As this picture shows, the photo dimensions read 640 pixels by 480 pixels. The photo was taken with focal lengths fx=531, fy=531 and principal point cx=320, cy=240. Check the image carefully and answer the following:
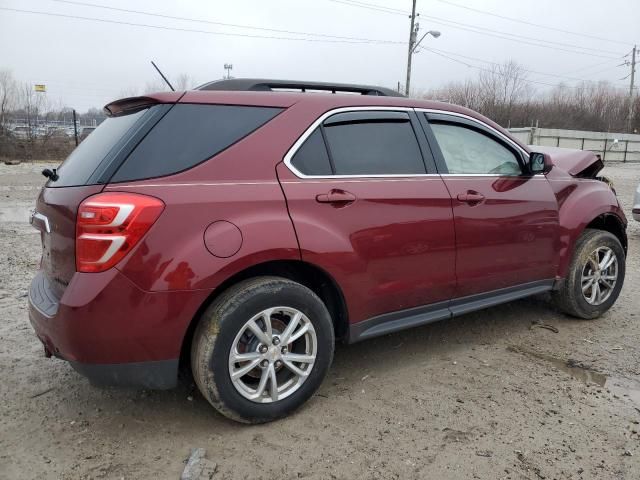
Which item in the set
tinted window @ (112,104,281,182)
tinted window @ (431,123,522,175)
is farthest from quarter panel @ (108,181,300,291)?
tinted window @ (431,123,522,175)

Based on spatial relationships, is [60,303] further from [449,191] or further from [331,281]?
[449,191]

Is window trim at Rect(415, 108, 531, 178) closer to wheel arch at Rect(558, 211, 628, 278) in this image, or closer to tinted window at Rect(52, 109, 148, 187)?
wheel arch at Rect(558, 211, 628, 278)

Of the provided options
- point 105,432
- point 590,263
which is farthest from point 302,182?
point 590,263

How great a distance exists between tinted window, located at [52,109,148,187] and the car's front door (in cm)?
187

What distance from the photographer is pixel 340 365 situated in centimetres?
363

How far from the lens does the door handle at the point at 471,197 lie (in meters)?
3.48

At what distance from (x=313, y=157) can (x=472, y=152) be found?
1.38 meters

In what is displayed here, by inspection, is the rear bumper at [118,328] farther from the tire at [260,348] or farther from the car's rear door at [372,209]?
the car's rear door at [372,209]

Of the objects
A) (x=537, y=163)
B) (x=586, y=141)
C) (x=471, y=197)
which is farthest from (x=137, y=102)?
(x=586, y=141)

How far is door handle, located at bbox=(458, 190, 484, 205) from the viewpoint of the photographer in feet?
11.4

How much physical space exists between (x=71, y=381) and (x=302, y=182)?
194cm

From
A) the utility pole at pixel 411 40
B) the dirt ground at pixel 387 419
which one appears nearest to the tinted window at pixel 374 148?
the dirt ground at pixel 387 419

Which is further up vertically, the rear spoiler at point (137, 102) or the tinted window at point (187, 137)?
the rear spoiler at point (137, 102)

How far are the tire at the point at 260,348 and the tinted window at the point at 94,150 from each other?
92 centimetres
